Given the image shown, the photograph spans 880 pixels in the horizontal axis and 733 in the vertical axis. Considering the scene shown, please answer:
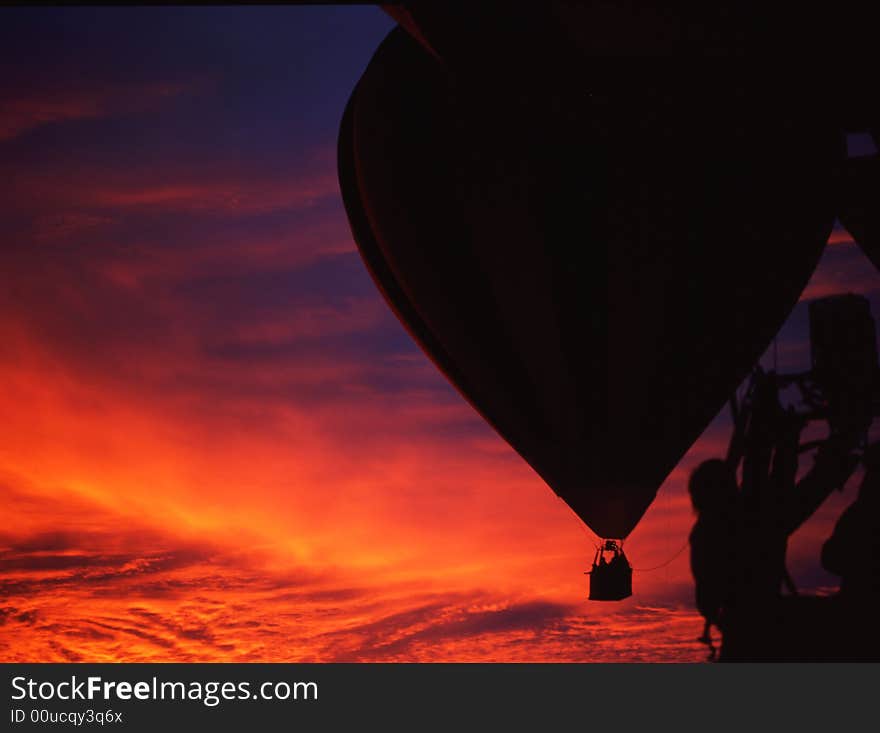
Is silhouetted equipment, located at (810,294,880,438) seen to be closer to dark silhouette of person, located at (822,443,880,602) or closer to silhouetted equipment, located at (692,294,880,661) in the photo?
silhouetted equipment, located at (692,294,880,661)

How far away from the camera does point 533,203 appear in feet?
49.3

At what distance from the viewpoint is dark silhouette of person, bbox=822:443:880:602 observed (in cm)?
1384

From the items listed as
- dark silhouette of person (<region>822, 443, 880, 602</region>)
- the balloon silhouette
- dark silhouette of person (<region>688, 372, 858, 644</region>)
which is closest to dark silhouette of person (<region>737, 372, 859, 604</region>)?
dark silhouette of person (<region>688, 372, 858, 644</region>)

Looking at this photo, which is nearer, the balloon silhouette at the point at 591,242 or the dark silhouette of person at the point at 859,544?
the dark silhouette of person at the point at 859,544

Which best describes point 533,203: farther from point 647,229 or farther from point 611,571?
Result: point 611,571

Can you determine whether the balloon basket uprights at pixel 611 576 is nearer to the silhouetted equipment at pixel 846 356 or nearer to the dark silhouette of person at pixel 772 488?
the dark silhouette of person at pixel 772 488

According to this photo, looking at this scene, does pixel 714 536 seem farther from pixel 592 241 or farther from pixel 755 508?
pixel 592 241

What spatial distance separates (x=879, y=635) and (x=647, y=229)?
6.27 metres

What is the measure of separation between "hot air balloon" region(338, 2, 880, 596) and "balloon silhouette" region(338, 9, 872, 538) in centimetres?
3

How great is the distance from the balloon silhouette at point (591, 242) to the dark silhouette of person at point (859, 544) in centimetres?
263

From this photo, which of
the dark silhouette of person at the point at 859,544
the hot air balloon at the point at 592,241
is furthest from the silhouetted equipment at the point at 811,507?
the hot air balloon at the point at 592,241

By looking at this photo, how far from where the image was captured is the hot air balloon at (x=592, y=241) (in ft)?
47.8

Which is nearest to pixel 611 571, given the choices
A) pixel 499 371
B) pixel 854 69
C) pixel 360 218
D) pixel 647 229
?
pixel 499 371

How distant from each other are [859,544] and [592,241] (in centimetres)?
525
